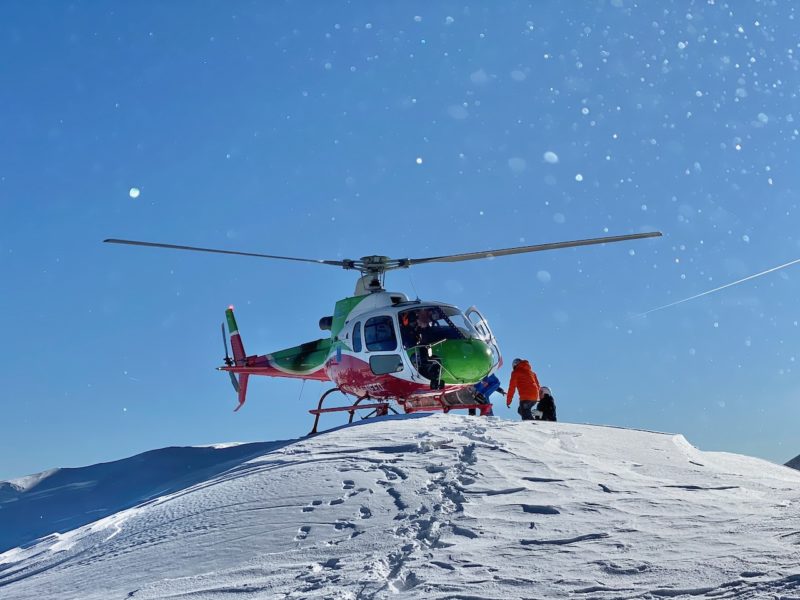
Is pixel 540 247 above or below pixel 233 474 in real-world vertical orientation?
above

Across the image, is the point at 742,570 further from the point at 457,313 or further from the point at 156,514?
the point at 457,313

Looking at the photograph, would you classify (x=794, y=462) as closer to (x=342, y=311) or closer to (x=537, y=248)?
(x=537, y=248)

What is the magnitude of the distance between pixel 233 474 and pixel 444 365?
5.83 meters

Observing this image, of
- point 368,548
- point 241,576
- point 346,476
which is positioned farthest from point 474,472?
point 241,576

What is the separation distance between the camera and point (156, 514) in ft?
23.9

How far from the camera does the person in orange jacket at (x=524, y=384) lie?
1318 cm

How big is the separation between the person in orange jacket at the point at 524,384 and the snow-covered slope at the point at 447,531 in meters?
4.17

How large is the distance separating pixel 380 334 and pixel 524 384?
303 cm

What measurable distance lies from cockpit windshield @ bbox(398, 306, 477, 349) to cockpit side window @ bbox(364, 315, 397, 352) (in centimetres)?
25

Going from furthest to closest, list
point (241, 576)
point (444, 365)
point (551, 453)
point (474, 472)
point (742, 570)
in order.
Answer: point (444, 365) < point (551, 453) < point (474, 472) < point (241, 576) < point (742, 570)

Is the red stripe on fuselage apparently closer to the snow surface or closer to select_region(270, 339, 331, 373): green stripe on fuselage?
select_region(270, 339, 331, 373): green stripe on fuselage

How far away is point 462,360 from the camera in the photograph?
44.7ft

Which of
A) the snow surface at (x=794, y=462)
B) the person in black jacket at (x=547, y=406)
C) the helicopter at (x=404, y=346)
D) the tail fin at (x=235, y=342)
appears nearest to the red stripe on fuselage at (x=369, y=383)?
the helicopter at (x=404, y=346)

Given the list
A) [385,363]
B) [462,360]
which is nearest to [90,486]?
[385,363]
